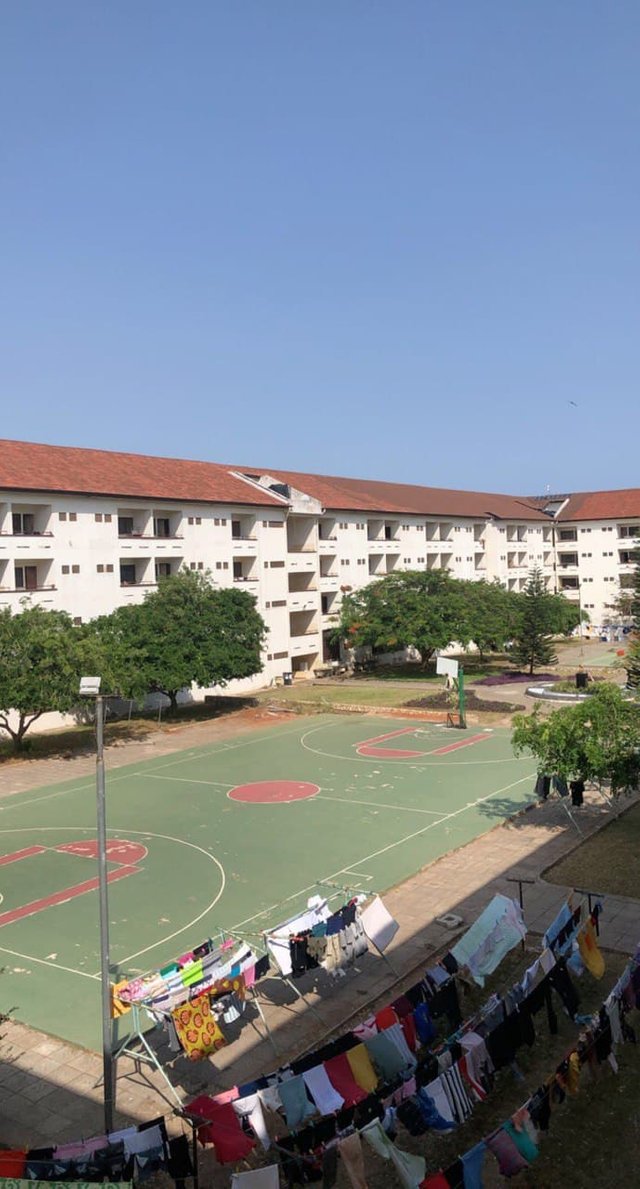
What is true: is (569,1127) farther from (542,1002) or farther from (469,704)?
(469,704)

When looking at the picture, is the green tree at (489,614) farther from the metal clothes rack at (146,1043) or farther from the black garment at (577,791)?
the metal clothes rack at (146,1043)

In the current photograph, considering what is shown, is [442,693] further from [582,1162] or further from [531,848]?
[582,1162]

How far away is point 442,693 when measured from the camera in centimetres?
3816

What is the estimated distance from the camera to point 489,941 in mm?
11359

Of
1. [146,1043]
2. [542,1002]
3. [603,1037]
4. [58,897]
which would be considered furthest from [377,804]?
[603,1037]

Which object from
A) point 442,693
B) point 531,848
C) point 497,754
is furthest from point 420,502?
point 531,848

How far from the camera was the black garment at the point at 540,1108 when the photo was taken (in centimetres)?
805

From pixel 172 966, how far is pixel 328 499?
137 ft

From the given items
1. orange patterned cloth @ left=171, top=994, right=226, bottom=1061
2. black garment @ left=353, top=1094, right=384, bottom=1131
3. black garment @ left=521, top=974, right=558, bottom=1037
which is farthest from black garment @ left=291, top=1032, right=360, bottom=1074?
black garment @ left=521, top=974, right=558, bottom=1037

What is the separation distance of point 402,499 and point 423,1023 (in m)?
51.6

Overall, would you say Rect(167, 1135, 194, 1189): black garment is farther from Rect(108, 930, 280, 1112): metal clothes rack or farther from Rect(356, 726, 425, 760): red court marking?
Rect(356, 726, 425, 760): red court marking

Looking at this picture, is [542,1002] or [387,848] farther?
[387,848]

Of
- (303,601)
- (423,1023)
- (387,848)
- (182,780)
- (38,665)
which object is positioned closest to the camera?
(423,1023)

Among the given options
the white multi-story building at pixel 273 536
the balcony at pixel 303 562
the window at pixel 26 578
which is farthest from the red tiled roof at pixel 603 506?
the window at pixel 26 578
